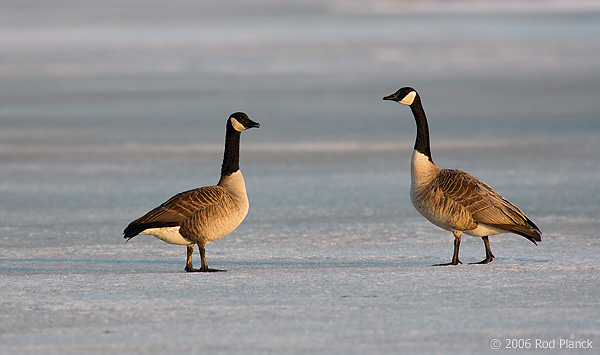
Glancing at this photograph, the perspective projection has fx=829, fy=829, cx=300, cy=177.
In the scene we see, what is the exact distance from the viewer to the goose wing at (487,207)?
5605mm

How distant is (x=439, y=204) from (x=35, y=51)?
2802 centimetres

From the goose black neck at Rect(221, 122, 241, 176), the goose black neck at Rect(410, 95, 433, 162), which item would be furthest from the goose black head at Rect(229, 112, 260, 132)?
the goose black neck at Rect(410, 95, 433, 162)

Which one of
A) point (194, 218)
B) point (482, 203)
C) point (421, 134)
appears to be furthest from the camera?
point (421, 134)

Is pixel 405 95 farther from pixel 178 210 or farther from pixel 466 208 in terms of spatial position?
pixel 178 210

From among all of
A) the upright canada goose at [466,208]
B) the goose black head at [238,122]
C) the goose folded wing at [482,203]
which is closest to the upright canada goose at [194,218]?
the goose black head at [238,122]

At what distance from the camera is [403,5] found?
6981 centimetres

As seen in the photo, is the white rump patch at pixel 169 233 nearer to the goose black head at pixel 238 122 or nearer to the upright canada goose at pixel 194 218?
the upright canada goose at pixel 194 218

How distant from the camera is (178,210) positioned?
5.60m

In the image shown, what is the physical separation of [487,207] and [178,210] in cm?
210

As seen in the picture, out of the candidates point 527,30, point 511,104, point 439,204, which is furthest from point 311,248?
point 527,30

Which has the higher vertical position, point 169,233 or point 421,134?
point 421,134

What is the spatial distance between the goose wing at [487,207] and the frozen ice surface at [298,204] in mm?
257

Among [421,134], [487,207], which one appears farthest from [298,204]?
[487,207]

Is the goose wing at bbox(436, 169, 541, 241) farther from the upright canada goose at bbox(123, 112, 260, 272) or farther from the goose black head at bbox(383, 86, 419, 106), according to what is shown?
the upright canada goose at bbox(123, 112, 260, 272)
